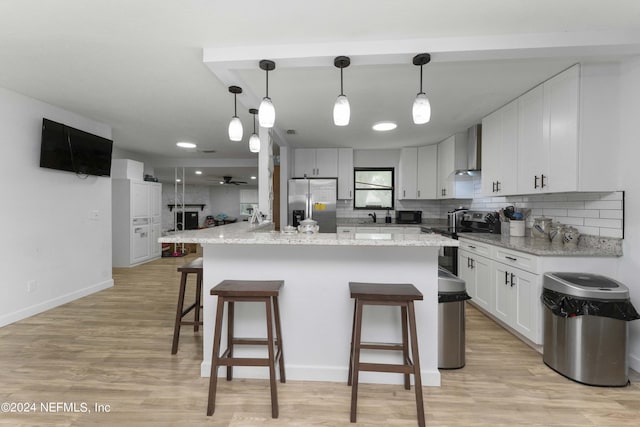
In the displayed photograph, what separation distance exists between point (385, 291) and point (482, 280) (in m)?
1.95

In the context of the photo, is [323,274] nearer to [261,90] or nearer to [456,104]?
[261,90]

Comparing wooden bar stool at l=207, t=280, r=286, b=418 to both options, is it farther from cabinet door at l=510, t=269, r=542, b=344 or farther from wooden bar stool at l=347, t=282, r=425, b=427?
cabinet door at l=510, t=269, r=542, b=344

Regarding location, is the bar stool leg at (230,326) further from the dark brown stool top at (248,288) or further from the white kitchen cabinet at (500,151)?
the white kitchen cabinet at (500,151)

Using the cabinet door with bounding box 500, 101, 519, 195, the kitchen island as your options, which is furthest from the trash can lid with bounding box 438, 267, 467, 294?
the cabinet door with bounding box 500, 101, 519, 195

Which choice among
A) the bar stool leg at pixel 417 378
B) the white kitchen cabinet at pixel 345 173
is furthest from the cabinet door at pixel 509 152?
the white kitchen cabinet at pixel 345 173

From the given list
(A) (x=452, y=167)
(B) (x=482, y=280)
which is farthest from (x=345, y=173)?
(B) (x=482, y=280)

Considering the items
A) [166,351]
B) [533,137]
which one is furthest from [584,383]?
[166,351]

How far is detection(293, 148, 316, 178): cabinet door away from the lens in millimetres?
5258

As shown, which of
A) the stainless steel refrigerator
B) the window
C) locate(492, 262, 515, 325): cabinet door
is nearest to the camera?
locate(492, 262, 515, 325): cabinet door

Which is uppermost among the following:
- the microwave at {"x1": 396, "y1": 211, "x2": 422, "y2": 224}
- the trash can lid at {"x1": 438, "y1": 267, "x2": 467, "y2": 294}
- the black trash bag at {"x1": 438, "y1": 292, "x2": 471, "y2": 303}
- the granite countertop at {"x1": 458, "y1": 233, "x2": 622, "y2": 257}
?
the microwave at {"x1": 396, "y1": 211, "x2": 422, "y2": 224}

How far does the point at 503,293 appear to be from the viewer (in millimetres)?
2711

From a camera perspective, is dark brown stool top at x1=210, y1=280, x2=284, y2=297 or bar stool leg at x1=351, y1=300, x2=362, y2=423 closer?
bar stool leg at x1=351, y1=300, x2=362, y2=423

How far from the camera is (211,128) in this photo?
418 cm

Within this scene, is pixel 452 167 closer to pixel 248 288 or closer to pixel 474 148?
pixel 474 148
